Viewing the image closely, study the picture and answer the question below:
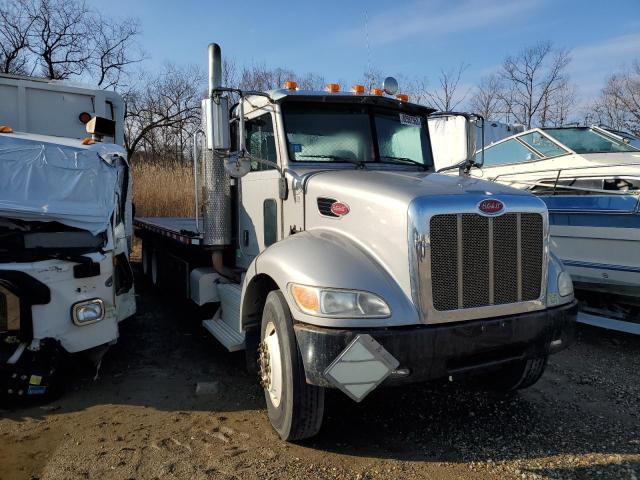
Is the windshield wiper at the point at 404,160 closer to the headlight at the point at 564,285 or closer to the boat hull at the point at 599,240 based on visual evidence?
the headlight at the point at 564,285

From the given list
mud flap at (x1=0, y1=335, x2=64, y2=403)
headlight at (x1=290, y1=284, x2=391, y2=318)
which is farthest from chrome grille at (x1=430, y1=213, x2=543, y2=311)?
mud flap at (x1=0, y1=335, x2=64, y2=403)

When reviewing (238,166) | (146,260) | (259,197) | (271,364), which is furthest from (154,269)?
(271,364)

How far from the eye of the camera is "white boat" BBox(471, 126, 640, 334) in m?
5.41

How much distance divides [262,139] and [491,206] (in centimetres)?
225

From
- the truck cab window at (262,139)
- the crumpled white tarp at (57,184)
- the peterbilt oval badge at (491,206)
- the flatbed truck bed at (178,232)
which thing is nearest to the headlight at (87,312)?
the crumpled white tarp at (57,184)

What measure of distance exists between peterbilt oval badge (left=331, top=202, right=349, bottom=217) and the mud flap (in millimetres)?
2427

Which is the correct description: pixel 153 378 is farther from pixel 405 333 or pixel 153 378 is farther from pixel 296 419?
pixel 405 333

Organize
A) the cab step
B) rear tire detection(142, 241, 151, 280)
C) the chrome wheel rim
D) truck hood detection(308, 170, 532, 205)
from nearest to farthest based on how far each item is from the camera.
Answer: truck hood detection(308, 170, 532, 205) < the chrome wheel rim < the cab step < rear tire detection(142, 241, 151, 280)

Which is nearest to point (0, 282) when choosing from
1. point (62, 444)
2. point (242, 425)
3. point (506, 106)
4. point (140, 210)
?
point (62, 444)

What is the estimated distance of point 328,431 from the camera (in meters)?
3.60

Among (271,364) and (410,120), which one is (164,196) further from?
(271,364)

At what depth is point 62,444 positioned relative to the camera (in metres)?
3.38

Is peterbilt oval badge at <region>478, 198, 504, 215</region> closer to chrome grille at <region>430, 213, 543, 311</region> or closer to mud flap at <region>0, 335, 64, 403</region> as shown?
chrome grille at <region>430, 213, 543, 311</region>

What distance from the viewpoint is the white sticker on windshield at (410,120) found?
471 cm
